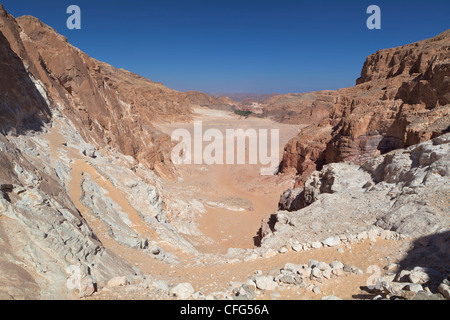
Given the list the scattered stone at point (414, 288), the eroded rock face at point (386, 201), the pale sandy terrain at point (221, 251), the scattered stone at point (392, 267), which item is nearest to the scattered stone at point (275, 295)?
the pale sandy terrain at point (221, 251)

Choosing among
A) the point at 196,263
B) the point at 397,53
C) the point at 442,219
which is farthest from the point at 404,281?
the point at 397,53

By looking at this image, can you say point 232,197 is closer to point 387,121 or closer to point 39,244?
point 387,121

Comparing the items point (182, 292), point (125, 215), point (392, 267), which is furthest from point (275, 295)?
point (125, 215)

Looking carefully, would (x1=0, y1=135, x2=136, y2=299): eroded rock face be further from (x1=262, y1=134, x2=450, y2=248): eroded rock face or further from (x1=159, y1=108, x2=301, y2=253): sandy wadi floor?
(x1=159, y1=108, x2=301, y2=253): sandy wadi floor

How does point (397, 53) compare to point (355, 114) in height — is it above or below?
above

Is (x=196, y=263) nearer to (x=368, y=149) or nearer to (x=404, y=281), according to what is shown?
(x=404, y=281)
